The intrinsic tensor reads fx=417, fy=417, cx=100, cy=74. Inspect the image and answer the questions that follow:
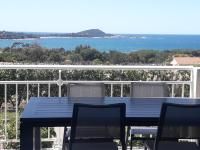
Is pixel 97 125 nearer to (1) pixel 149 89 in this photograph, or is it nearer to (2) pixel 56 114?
(2) pixel 56 114

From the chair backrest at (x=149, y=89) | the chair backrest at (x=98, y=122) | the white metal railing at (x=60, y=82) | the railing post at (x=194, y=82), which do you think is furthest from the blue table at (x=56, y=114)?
the railing post at (x=194, y=82)

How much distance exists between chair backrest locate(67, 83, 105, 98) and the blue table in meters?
0.37

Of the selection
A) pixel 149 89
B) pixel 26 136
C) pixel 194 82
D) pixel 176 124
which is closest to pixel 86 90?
pixel 149 89

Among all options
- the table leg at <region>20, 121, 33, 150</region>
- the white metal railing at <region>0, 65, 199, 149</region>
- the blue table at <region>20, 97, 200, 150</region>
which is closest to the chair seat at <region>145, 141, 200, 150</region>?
the blue table at <region>20, 97, 200, 150</region>

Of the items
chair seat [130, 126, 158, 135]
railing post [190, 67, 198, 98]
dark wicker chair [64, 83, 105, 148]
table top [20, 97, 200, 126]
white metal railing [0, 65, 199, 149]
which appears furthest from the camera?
railing post [190, 67, 198, 98]

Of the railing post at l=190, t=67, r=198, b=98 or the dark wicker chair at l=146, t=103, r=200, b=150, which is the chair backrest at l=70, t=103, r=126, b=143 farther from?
the railing post at l=190, t=67, r=198, b=98

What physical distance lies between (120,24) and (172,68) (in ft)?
161

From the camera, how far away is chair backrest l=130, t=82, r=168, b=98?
4640 millimetres

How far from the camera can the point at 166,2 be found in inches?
1849

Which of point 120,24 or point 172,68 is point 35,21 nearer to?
point 120,24

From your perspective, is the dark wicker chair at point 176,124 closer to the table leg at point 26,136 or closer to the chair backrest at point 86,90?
the table leg at point 26,136

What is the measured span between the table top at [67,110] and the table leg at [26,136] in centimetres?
6

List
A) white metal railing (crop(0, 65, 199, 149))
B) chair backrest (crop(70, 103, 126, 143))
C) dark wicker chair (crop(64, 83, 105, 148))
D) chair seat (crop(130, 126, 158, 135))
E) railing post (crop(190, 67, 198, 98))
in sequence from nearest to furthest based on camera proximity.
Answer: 1. chair backrest (crop(70, 103, 126, 143))
2. chair seat (crop(130, 126, 158, 135))
3. dark wicker chair (crop(64, 83, 105, 148))
4. white metal railing (crop(0, 65, 199, 149))
5. railing post (crop(190, 67, 198, 98))

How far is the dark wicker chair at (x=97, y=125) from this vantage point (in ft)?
10.6
